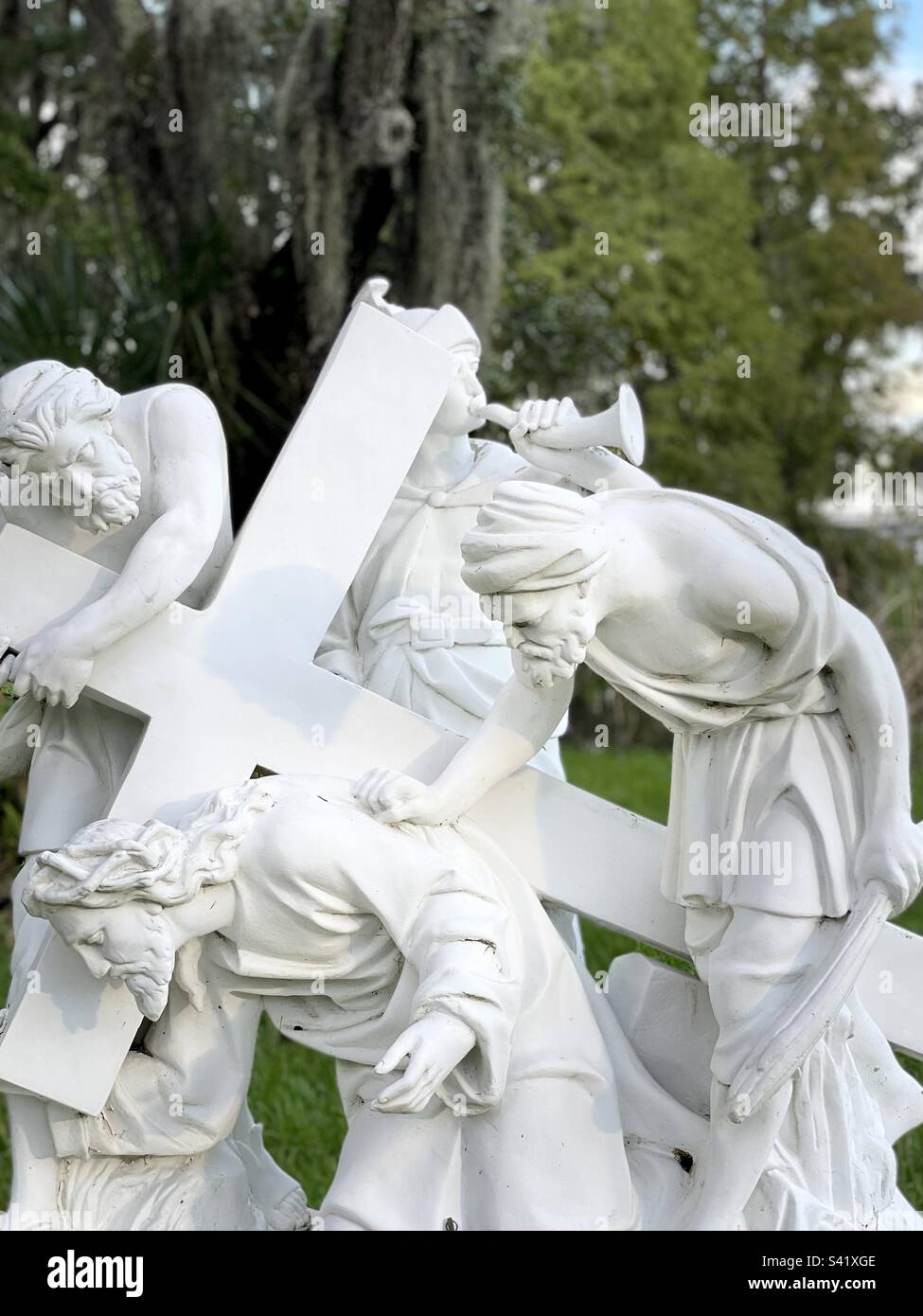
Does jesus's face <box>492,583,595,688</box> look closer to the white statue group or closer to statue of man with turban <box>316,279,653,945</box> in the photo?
the white statue group

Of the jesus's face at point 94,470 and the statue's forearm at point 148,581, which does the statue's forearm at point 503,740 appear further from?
the jesus's face at point 94,470

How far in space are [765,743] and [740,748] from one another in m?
0.05

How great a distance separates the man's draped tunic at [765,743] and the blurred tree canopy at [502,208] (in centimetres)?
277

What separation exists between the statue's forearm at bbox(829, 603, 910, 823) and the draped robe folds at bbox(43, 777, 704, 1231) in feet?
2.51

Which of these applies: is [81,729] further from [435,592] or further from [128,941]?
[435,592]

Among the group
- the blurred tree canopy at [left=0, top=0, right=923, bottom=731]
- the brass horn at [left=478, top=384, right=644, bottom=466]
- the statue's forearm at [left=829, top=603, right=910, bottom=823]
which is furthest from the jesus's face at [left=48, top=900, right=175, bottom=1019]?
the blurred tree canopy at [left=0, top=0, right=923, bottom=731]

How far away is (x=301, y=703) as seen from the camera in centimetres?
385

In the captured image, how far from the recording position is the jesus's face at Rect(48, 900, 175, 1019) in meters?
3.42

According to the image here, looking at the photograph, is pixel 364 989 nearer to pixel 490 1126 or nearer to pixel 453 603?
pixel 490 1126

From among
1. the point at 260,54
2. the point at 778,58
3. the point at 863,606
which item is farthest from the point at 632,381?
the point at 260,54

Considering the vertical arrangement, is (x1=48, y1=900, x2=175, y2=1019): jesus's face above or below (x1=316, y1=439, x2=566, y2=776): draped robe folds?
below

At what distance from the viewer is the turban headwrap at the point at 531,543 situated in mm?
3250

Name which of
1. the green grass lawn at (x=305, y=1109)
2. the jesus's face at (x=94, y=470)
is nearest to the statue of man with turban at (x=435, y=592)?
the jesus's face at (x=94, y=470)

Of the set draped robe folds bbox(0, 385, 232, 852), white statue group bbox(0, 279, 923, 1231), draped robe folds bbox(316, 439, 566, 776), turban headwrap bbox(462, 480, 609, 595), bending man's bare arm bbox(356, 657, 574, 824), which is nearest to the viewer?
turban headwrap bbox(462, 480, 609, 595)
